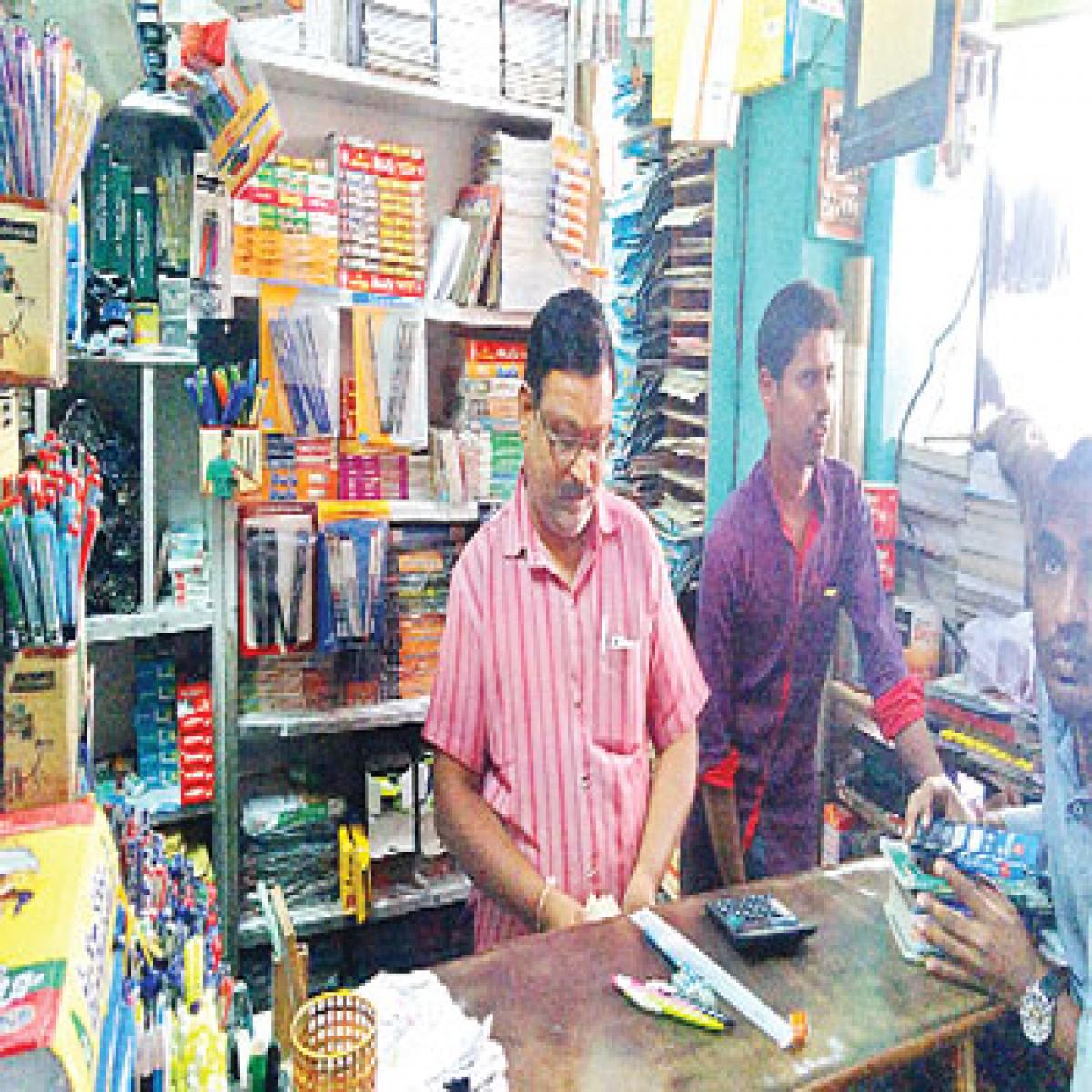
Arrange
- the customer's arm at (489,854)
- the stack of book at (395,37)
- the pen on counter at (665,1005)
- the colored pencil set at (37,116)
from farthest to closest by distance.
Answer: the stack of book at (395,37) < the customer's arm at (489,854) < the pen on counter at (665,1005) < the colored pencil set at (37,116)

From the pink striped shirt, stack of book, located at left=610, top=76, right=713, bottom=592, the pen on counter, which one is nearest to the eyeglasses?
the pink striped shirt

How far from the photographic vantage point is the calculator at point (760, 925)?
1.37m

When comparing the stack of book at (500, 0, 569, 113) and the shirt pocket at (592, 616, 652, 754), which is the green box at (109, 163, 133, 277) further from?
the shirt pocket at (592, 616, 652, 754)

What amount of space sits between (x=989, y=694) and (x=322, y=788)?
74.9 inches

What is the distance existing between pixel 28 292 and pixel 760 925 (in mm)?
1201

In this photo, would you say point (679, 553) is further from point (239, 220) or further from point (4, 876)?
point (4, 876)

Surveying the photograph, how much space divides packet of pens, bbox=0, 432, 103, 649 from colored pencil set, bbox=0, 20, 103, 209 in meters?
0.29

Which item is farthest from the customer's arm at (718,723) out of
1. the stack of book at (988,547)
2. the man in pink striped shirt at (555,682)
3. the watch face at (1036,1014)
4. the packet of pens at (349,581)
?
the packet of pens at (349,581)

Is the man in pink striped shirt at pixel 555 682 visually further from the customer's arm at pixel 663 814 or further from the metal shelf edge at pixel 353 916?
the metal shelf edge at pixel 353 916

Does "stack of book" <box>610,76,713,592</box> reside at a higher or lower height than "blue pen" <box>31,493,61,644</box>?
higher

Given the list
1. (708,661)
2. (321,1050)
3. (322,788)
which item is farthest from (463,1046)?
(322,788)

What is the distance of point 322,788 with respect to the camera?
2891 millimetres

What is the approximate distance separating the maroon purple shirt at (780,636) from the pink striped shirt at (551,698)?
160 millimetres

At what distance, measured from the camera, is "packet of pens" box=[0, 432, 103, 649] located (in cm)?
94
